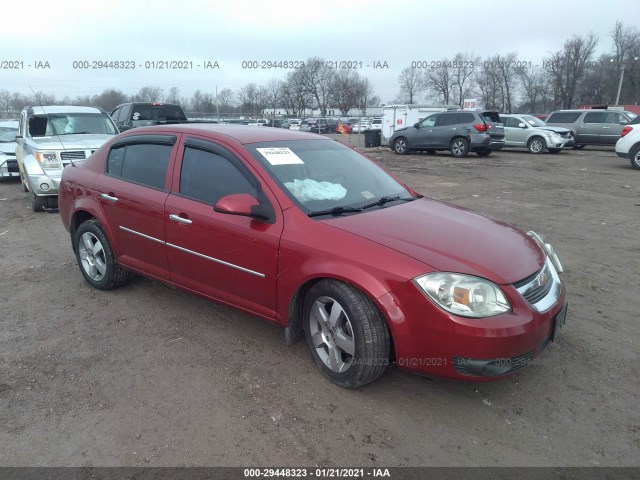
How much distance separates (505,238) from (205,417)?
7.36 feet

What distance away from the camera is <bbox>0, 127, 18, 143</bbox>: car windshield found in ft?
42.4

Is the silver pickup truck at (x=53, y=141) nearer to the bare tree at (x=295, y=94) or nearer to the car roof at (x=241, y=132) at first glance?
the car roof at (x=241, y=132)

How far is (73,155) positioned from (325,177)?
6.47 meters

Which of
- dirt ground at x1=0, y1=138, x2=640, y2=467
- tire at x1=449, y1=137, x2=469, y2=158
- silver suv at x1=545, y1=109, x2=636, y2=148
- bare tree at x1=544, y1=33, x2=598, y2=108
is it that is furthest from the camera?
bare tree at x1=544, y1=33, x2=598, y2=108

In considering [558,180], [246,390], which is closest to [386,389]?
[246,390]

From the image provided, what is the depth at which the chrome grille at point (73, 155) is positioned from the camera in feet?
27.0

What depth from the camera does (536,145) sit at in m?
20.3

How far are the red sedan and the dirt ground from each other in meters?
0.31

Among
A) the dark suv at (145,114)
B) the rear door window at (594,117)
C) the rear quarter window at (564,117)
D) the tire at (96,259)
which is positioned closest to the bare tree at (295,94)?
the rear quarter window at (564,117)

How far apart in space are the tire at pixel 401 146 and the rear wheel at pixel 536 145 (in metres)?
5.31

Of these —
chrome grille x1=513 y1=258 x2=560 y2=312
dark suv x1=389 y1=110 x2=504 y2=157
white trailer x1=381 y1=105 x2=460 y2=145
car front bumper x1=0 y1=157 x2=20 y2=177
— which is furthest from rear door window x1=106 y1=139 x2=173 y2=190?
white trailer x1=381 y1=105 x2=460 y2=145

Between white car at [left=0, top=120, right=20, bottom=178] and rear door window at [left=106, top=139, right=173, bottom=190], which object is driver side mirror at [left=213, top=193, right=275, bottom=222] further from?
white car at [left=0, top=120, right=20, bottom=178]

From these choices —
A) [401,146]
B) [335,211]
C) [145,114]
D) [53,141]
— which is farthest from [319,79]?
[335,211]

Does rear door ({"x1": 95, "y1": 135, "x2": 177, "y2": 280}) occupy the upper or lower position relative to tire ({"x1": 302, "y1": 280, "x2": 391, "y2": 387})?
upper
